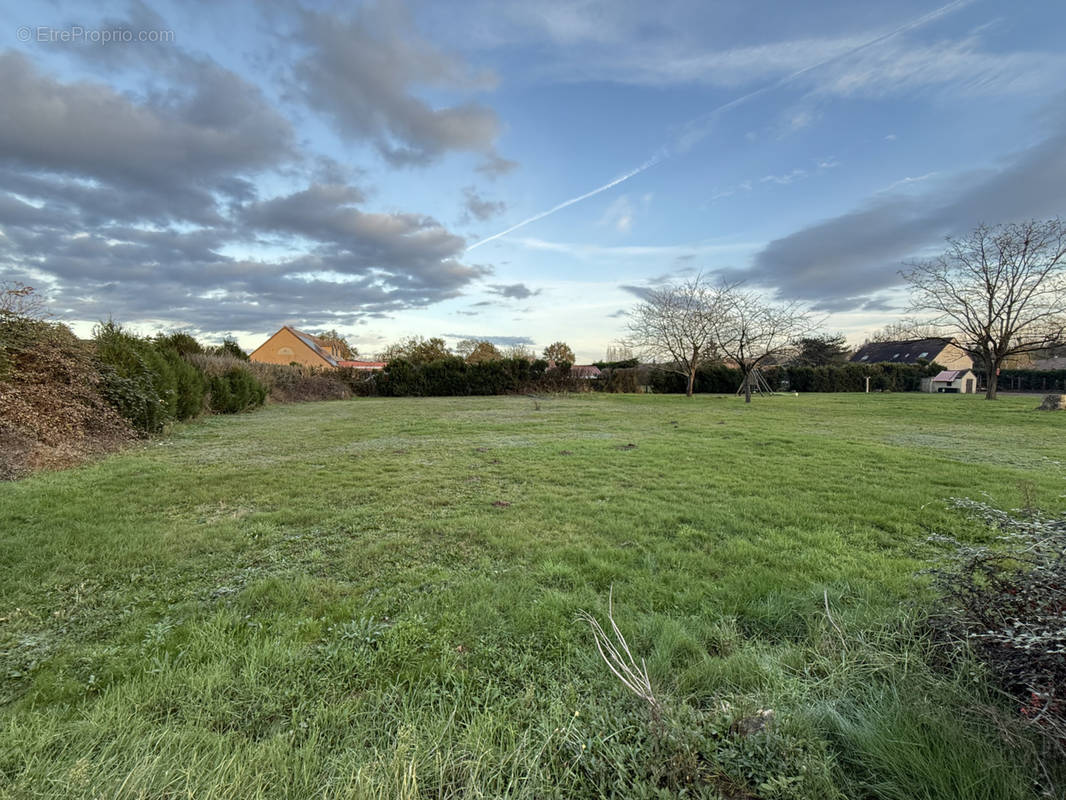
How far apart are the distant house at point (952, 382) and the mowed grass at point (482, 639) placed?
33.0 metres

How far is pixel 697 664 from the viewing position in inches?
73.5

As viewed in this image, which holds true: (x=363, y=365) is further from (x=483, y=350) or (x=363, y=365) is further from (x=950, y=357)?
(x=950, y=357)

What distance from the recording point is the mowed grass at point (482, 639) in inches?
49.3

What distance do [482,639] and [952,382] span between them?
3985cm

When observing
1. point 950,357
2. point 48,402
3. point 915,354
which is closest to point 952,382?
point 950,357

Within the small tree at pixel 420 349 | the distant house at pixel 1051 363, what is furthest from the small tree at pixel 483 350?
the distant house at pixel 1051 363

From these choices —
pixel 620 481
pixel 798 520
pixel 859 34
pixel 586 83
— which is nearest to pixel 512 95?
pixel 586 83

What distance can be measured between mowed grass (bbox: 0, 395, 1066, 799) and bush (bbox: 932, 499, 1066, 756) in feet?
0.30

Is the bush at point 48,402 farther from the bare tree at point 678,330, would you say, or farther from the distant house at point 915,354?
the distant house at point 915,354

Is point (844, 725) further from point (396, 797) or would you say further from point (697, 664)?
point (396, 797)

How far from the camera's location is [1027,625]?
130 centimetres

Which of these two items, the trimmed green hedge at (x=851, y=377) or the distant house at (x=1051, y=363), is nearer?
the trimmed green hedge at (x=851, y=377)

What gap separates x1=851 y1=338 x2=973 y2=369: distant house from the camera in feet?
116

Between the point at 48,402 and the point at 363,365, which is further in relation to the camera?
the point at 363,365
